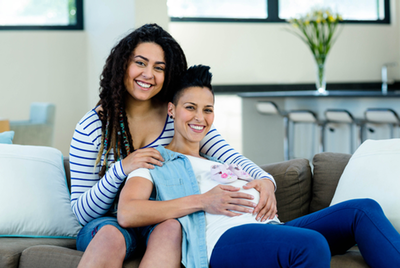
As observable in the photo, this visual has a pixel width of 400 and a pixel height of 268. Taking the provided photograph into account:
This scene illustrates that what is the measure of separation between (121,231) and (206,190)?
0.35 metres

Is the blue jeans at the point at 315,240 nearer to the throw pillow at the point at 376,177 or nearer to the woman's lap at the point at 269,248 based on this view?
→ the woman's lap at the point at 269,248

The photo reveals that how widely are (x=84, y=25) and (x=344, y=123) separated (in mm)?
3298

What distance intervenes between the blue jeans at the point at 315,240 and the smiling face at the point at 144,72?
700 millimetres

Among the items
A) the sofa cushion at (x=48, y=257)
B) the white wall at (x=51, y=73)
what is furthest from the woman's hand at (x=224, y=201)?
the white wall at (x=51, y=73)

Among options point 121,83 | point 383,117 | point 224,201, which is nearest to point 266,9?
point 383,117

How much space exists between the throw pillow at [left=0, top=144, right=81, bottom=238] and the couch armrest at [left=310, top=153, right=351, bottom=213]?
1109 mm

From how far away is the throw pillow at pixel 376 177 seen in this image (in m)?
1.77

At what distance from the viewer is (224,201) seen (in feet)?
5.09

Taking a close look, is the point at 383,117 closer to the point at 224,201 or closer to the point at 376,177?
the point at 376,177

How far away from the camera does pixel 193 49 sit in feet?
19.3

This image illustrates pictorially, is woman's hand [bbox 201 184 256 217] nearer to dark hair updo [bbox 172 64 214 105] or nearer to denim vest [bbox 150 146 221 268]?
denim vest [bbox 150 146 221 268]

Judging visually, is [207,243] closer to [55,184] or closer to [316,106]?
[55,184]

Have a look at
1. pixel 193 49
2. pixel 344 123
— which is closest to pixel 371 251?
pixel 344 123

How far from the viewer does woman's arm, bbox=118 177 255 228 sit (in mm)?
1510
